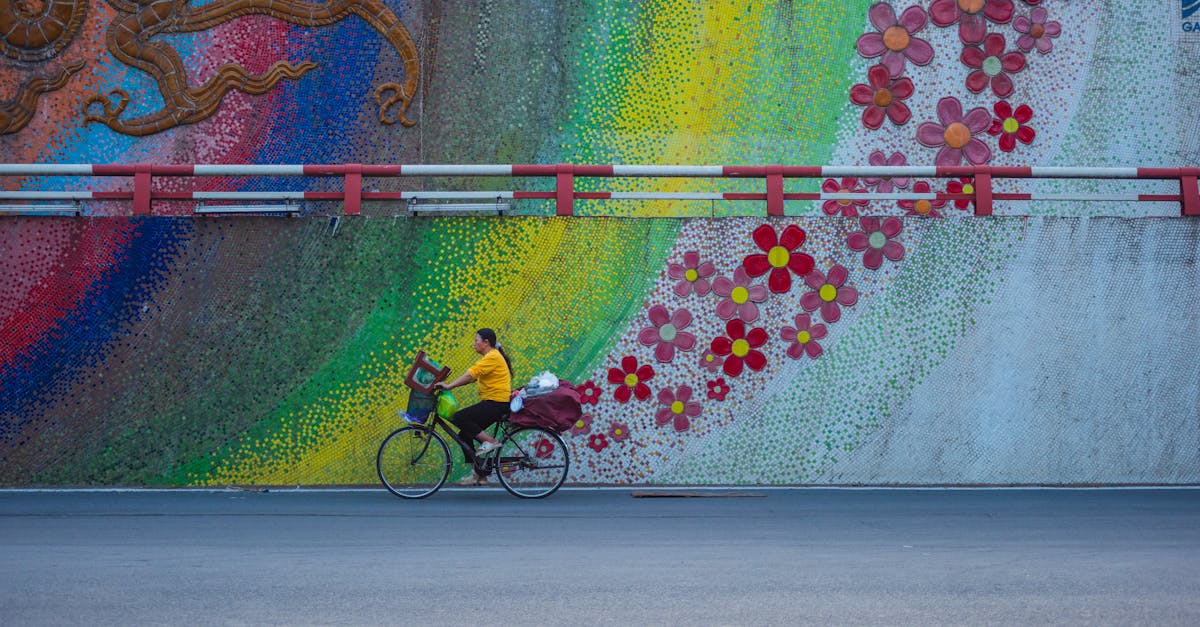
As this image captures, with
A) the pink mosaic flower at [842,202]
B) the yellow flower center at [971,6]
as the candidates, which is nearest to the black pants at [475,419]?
the pink mosaic flower at [842,202]

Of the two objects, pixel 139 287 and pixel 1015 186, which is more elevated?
pixel 1015 186

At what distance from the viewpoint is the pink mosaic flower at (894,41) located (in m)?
17.0

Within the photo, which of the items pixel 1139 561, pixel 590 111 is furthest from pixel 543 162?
pixel 1139 561

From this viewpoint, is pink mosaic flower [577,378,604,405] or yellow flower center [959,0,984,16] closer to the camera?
pink mosaic flower [577,378,604,405]

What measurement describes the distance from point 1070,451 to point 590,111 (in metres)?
7.39

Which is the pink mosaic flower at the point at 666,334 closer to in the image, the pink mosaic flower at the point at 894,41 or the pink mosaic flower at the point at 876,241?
the pink mosaic flower at the point at 876,241

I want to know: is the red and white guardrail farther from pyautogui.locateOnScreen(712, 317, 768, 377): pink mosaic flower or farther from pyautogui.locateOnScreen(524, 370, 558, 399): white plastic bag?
pyautogui.locateOnScreen(524, 370, 558, 399): white plastic bag

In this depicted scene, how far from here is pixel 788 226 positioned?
14.1 m

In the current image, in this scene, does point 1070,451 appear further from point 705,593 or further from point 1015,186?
point 705,593

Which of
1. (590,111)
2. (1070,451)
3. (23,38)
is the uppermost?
(23,38)

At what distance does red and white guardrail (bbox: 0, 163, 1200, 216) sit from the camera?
13.8 metres

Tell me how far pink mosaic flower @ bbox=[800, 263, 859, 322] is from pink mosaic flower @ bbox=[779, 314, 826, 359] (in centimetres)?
19

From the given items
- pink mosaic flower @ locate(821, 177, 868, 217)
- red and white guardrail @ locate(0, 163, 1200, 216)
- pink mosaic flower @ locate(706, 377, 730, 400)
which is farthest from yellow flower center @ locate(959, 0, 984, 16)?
pink mosaic flower @ locate(706, 377, 730, 400)

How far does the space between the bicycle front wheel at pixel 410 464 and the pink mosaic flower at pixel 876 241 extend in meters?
5.27
